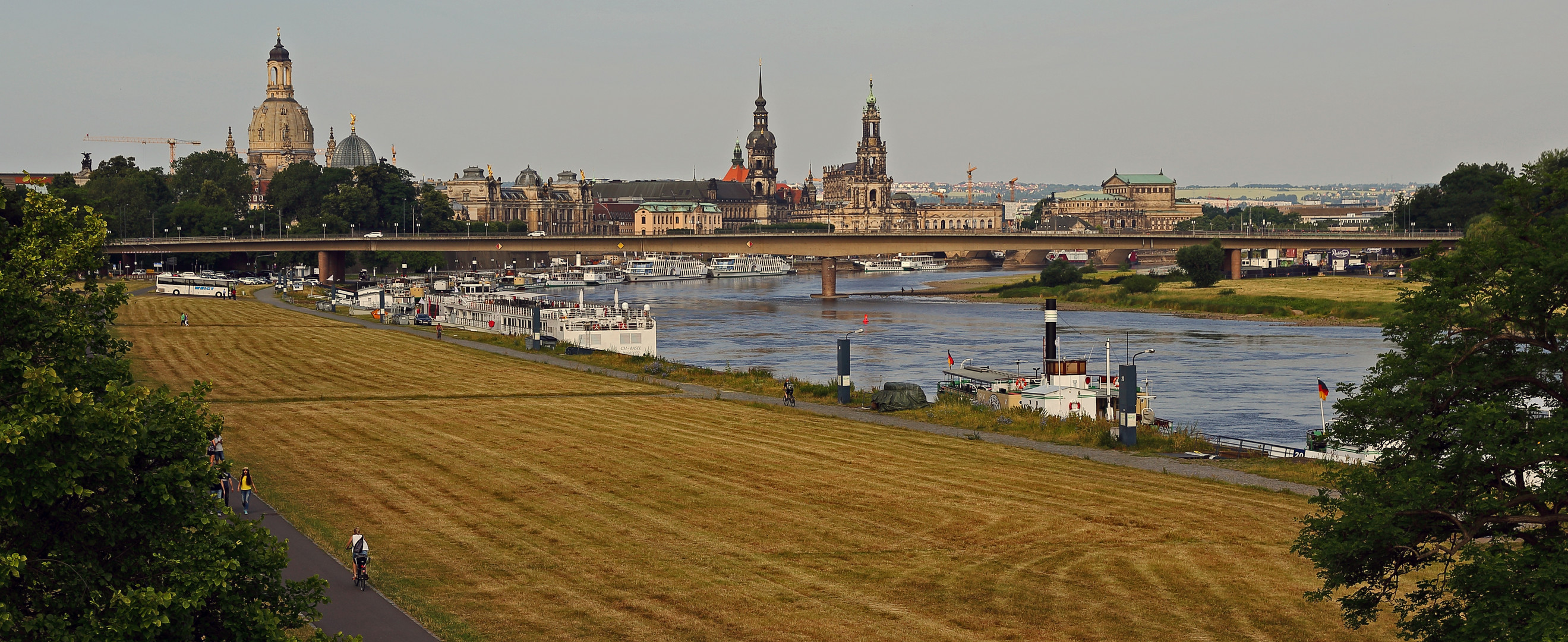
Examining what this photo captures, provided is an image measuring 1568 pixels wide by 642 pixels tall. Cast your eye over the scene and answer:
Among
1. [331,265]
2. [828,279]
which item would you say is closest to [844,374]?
[828,279]

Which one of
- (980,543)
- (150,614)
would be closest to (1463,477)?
(980,543)

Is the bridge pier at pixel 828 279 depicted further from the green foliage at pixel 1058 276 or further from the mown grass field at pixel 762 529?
the mown grass field at pixel 762 529

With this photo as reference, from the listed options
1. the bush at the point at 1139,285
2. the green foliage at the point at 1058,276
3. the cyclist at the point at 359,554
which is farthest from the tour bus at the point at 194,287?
the cyclist at the point at 359,554

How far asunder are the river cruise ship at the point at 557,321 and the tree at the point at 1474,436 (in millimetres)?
62792

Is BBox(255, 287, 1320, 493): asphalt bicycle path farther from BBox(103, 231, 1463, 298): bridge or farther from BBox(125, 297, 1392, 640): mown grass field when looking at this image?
BBox(103, 231, 1463, 298): bridge

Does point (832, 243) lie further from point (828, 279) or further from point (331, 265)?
point (331, 265)

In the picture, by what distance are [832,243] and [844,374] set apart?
91.8 meters

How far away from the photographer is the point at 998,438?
4831cm

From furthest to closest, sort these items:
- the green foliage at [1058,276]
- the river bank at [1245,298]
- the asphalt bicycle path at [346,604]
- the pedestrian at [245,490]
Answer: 1. the green foliage at [1058,276]
2. the river bank at [1245,298]
3. the pedestrian at [245,490]
4. the asphalt bicycle path at [346,604]

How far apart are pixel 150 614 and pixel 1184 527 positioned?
936 inches

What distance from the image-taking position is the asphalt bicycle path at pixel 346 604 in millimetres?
23156

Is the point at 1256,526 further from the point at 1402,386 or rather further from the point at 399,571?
the point at 399,571

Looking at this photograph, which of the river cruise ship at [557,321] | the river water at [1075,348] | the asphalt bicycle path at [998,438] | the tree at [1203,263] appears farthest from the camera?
the tree at [1203,263]

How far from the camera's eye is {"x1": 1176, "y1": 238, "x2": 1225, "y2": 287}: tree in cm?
14338
